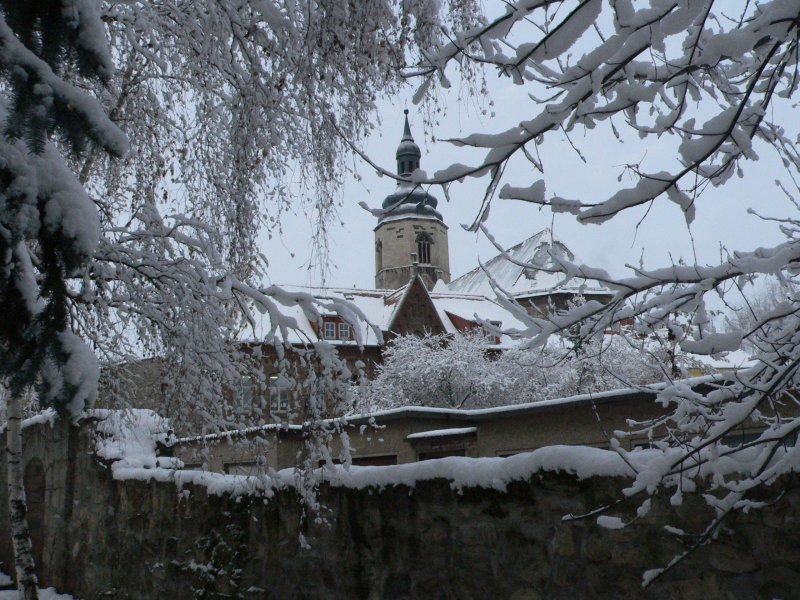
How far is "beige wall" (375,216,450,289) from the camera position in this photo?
5759cm

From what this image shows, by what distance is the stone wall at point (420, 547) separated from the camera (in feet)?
9.79

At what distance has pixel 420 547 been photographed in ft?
14.2

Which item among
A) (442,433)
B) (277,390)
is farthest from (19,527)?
(442,433)

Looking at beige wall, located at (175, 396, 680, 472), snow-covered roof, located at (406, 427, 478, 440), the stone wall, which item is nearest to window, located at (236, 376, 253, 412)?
the stone wall

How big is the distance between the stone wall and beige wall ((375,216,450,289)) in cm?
4998

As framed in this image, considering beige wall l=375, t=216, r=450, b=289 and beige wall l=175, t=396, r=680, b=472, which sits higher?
beige wall l=375, t=216, r=450, b=289

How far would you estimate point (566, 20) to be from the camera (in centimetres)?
196

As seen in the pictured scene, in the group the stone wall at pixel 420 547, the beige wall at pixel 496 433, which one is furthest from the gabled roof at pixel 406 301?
the stone wall at pixel 420 547

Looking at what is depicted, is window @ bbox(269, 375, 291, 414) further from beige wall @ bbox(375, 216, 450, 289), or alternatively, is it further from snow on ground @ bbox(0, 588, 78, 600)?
beige wall @ bbox(375, 216, 450, 289)

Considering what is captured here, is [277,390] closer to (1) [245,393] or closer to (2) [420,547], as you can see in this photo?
(1) [245,393]

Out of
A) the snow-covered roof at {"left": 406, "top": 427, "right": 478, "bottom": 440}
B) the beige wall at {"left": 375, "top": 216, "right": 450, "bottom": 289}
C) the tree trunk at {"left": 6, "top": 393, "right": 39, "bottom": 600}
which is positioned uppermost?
the beige wall at {"left": 375, "top": 216, "right": 450, "bottom": 289}

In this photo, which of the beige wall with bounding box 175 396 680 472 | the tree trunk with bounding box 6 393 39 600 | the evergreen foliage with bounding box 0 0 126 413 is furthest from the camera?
the beige wall with bounding box 175 396 680 472

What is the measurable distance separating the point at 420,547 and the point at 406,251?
53.9 meters

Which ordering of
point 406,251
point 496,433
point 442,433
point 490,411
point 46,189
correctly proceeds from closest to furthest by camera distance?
point 46,189 → point 490,411 → point 496,433 → point 442,433 → point 406,251
